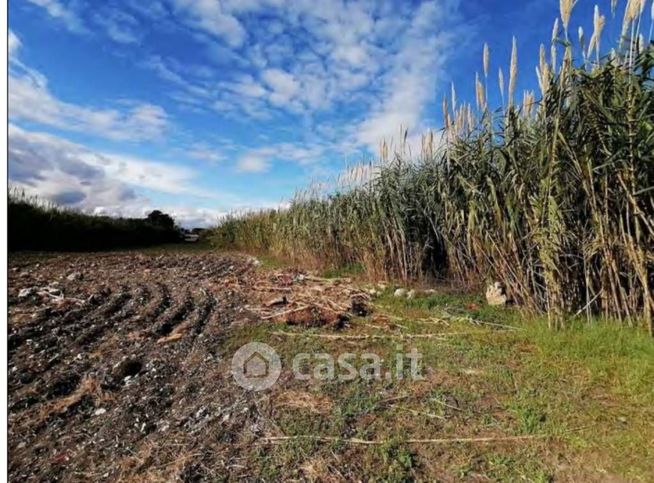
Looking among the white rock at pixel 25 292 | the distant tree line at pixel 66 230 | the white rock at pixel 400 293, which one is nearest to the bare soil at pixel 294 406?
the white rock at pixel 400 293

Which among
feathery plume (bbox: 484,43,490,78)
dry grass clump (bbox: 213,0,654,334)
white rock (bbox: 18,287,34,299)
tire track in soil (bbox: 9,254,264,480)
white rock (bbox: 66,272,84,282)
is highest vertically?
feathery plume (bbox: 484,43,490,78)

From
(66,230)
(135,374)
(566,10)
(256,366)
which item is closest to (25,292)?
(135,374)

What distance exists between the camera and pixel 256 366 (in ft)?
8.60

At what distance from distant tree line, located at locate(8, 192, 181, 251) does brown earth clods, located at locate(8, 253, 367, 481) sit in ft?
17.4

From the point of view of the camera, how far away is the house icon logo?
235 cm

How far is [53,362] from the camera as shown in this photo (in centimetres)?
270

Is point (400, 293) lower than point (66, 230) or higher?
lower

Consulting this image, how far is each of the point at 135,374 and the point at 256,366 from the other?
2.75 feet

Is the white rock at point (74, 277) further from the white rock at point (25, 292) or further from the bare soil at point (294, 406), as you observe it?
the bare soil at point (294, 406)

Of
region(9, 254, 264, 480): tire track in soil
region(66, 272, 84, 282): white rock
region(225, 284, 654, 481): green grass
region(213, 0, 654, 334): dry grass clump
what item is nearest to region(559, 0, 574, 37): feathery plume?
region(213, 0, 654, 334): dry grass clump

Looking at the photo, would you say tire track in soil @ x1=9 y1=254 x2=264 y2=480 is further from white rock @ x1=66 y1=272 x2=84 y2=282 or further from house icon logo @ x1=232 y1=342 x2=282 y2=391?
white rock @ x1=66 y1=272 x2=84 y2=282

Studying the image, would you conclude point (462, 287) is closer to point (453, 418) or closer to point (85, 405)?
point (453, 418)

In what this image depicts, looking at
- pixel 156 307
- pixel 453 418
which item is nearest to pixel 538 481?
pixel 453 418

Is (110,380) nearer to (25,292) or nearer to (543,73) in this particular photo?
(25,292)
